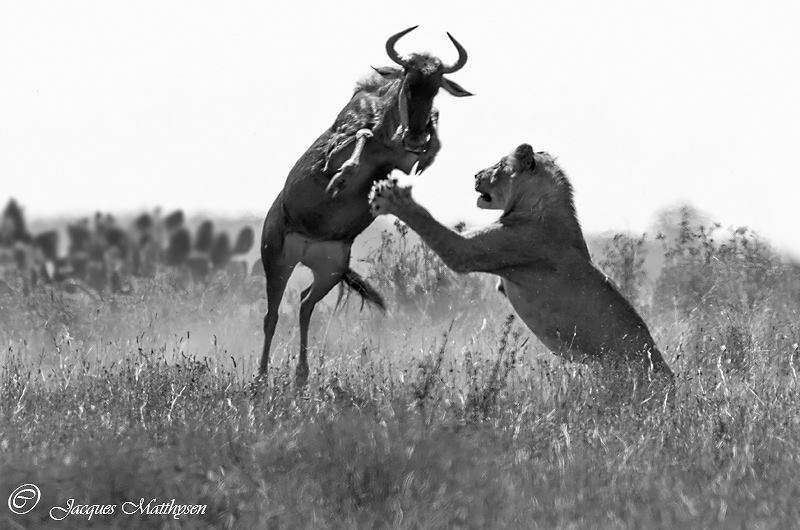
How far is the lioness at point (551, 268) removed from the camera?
789 cm

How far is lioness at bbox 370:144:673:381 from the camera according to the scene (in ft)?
25.9

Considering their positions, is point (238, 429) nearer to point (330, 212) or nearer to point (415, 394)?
point (415, 394)

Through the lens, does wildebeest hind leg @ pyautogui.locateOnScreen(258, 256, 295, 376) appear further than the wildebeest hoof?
Yes

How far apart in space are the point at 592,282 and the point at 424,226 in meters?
1.30

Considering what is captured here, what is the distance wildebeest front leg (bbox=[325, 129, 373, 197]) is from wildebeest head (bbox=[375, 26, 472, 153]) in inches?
12.6

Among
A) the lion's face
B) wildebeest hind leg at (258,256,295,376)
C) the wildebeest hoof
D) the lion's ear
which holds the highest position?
the lion's ear

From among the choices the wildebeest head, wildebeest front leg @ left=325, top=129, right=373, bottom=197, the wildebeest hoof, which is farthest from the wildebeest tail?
the wildebeest head

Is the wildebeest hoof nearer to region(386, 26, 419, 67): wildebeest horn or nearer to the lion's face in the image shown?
the lion's face

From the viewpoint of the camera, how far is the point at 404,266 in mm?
13320

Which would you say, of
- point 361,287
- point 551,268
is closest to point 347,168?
point 551,268

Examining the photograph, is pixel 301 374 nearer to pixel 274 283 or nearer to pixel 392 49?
pixel 274 283

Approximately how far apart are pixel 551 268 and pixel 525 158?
825mm

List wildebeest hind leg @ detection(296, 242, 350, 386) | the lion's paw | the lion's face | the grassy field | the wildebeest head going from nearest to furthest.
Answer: the grassy field, the lion's paw, the wildebeest head, the lion's face, wildebeest hind leg @ detection(296, 242, 350, 386)

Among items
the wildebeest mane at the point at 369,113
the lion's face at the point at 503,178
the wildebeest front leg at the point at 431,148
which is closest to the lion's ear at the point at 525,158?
the lion's face at the point at 503,178
